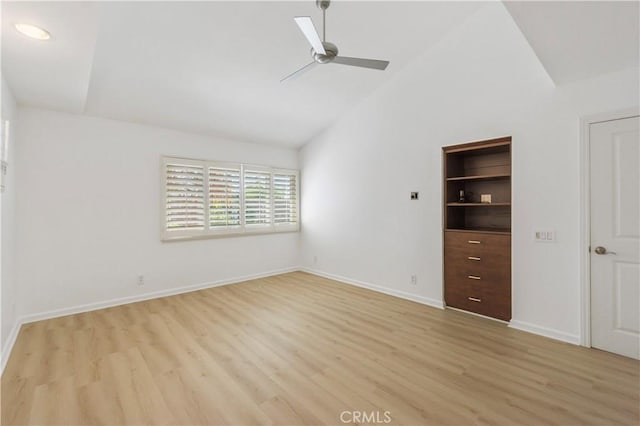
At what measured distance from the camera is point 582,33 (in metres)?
2.47

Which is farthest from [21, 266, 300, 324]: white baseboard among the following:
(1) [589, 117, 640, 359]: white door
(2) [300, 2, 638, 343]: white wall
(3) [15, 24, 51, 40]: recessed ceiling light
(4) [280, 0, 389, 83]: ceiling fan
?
(1) [589, 117, 640, 359]: white door

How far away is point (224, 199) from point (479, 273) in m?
4.17

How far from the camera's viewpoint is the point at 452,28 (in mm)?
3766

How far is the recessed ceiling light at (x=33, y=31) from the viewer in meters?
2.03

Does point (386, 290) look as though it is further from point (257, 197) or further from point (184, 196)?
point (184, 196)

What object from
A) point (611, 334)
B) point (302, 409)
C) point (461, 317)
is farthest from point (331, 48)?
point (611, 334)

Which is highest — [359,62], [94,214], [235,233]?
[359,62]

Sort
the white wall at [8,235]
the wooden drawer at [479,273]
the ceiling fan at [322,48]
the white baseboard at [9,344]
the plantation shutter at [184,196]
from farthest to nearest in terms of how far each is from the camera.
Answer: the plantation shutter at [184,196], the wooden drawer at [479,273], the white wall at [8,235], the white baseboard at [9,344], the ceiling fan at [322,48]

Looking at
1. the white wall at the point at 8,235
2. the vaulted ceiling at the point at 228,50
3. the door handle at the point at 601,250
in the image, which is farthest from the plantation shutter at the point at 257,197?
the door handle at the point at 601,250

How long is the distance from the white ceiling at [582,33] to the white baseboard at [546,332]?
258 cm

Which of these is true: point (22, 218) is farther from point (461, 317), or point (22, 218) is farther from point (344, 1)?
point (461, 317)

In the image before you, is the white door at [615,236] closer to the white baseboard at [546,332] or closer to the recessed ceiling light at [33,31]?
the white baseboard at [546,332]

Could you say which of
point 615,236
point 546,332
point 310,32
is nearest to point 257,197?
point 310,32

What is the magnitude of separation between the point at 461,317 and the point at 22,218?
18.0 ft
